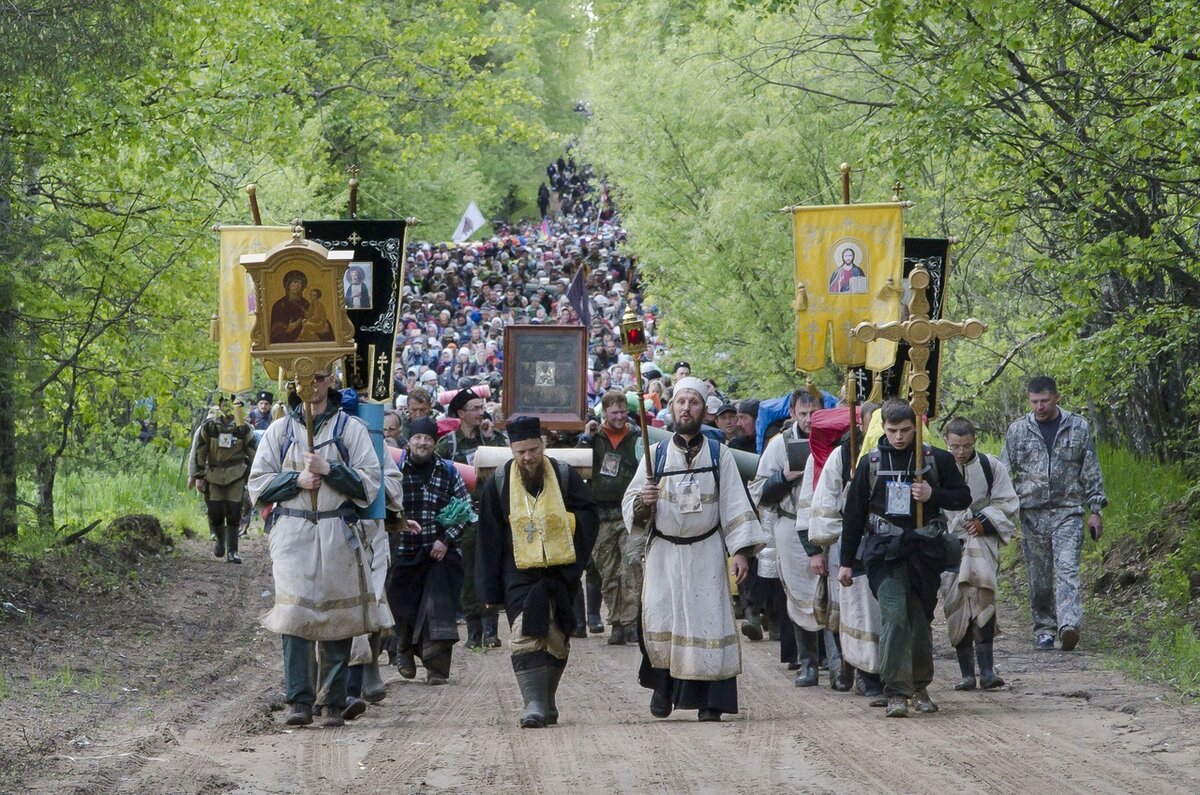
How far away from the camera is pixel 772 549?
13.8m

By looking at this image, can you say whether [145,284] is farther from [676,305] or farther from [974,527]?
[676,305]

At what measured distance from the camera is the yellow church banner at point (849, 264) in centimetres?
1473

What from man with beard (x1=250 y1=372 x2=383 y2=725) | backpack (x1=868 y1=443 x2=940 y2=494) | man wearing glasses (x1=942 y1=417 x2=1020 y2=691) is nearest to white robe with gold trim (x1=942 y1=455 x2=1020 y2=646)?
man wearing glasses (x1=942 y1=417 x2=1020 y2=691)

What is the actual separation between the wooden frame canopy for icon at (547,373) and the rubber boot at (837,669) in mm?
7043

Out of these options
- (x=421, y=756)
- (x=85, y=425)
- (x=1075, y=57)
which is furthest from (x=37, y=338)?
(x=1075, y=57)

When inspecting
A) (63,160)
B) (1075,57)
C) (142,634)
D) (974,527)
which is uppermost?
(1075,57)

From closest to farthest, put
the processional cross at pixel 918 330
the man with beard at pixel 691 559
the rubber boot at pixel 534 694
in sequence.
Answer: the rubber boot at pixel 534 694 < the man with beard at pixel 691 559 < the processional cross at pixel 918 330

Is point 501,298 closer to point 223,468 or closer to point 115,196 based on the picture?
point 223,468

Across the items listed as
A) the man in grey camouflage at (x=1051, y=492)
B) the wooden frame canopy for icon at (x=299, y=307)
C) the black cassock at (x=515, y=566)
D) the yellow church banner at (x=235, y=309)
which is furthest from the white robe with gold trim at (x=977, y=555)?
the yellow church banner at (x=235, y=309)

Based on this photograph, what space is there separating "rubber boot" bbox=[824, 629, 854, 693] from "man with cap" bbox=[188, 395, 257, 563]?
10759 millimetres

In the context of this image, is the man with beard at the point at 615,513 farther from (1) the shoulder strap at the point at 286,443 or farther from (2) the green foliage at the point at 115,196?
(1) the shoulder strap at the point at 286,443

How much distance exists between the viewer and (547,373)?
19344 millimetres

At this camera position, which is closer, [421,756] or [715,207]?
[421,756]

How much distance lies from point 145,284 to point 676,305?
1289 centimetres
